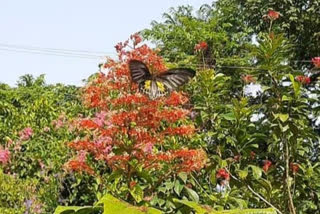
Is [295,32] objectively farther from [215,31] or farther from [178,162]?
[178,162]

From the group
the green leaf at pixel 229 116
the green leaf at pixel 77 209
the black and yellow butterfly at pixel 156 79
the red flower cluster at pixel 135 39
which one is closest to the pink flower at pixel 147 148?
the black and yellow butterfly at pixel 156 79

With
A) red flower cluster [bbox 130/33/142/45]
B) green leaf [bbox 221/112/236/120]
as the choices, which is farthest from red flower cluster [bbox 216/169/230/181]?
red flower cluster [bbox 130/33/142/45]

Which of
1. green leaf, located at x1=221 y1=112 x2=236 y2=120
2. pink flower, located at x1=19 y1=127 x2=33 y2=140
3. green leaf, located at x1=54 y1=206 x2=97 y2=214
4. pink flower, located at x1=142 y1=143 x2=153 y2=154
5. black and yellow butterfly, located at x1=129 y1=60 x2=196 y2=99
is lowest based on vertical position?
green leaf, located at x1=54 y1=206 x2=97 y2=214

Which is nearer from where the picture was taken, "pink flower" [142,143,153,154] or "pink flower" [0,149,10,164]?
"pink flower" [142,143,153,154]

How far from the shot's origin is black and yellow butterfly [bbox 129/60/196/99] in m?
2.55

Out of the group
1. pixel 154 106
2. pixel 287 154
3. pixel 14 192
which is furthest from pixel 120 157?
pixel 14 192

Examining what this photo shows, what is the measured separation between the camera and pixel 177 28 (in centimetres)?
1645

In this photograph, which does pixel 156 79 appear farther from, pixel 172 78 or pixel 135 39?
pixel 135 39

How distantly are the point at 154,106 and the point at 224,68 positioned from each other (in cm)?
Answer: 1243

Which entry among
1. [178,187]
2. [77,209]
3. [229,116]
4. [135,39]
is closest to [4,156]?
[229,116]

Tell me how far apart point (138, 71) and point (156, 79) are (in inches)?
9.9

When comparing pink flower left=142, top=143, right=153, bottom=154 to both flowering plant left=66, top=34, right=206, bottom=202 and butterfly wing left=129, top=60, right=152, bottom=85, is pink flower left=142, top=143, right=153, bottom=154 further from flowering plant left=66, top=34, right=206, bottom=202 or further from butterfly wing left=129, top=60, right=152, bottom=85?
butterfly wing left=129, top=60, right=152, bottom=85

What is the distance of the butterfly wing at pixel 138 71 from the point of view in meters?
2.51

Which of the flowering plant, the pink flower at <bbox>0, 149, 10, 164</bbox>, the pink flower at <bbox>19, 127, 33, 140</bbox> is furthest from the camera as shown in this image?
the pink flower at <bbox>19, 127, 33, 140</bbox>
